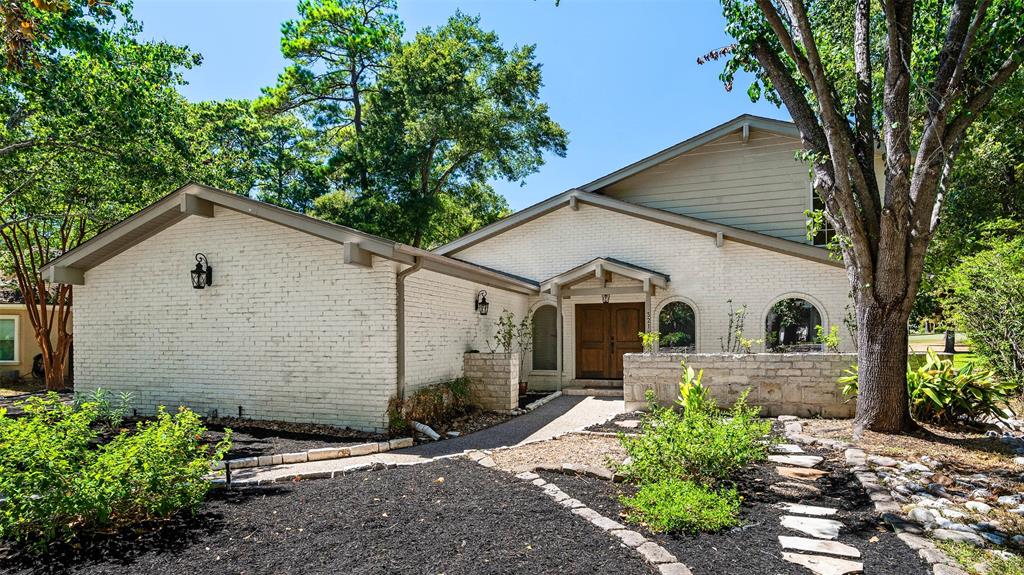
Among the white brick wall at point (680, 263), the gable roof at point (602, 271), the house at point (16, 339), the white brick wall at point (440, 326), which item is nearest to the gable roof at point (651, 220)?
the white brick wall at point (680, 263)

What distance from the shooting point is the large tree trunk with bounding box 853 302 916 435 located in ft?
20.9

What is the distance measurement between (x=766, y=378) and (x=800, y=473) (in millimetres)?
3488

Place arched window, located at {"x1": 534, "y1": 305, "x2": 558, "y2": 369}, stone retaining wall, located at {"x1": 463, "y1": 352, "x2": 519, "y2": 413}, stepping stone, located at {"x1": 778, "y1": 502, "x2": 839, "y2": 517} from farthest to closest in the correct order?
arched window, located at {"x1": 534, "y1": 305, "x2": 558, "y2": 369} < stone retaining wall, located at {"x1": 463, "y1": 352, "x2": 519, "y2": 413} < stepping stone, located at {"x1": 778, "y1": 502, "x2": 839, "y2": 517}

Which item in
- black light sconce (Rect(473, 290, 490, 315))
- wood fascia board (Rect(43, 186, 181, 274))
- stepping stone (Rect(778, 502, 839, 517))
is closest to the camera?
stepping stone (Rect(778, 502, 839, 517))

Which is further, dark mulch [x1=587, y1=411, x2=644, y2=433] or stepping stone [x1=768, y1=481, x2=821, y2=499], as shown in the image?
dark mulch [x1=587, y1=411, x2=644, y2=433]

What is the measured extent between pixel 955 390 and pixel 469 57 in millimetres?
18330

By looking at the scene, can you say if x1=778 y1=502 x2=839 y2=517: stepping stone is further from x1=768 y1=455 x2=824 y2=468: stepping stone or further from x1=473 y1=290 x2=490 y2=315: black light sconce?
x1=473 y1=290 x2=490 y2=315: black light sconce

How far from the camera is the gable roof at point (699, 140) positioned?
40.0ft

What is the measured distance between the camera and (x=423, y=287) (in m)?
8.42

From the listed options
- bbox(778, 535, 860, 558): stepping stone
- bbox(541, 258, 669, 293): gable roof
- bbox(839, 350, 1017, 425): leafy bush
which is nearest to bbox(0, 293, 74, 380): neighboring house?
bbox(541, 258, 669, 293): gable roof

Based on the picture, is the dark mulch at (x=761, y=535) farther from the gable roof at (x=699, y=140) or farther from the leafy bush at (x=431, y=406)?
the gable roof at (x=699, y=140)

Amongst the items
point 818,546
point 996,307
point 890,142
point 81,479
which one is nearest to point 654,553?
point 818,546

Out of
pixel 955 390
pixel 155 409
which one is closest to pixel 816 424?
pixel 955 390

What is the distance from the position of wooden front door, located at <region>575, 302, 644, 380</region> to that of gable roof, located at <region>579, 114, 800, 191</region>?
3.23m
